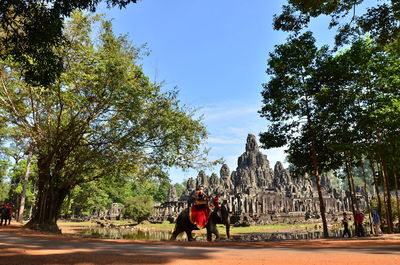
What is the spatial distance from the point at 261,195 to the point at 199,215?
90.8ft

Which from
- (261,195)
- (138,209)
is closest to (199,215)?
(261,195)

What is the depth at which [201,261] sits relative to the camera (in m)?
6.15

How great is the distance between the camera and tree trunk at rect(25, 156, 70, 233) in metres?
17.5

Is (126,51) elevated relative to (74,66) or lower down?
elevated

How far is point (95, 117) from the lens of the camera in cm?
1706

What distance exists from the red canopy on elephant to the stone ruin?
17.8m

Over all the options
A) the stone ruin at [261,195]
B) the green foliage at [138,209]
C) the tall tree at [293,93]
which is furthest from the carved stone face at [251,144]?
the tall tree at [293,93]

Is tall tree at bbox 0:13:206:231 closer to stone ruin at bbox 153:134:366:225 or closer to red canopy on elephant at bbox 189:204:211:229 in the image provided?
red canopy on elephant at bbox 189:204:211:229

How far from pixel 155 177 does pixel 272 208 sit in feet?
81.7

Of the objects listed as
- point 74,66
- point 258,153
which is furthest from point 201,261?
point 258,153

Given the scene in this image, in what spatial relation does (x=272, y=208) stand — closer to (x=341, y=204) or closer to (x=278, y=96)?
(x=341, y=204)

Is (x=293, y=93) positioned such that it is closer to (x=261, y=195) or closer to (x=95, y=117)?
(x=95, y=117)

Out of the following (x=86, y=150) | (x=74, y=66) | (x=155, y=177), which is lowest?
(x=155, y=177)

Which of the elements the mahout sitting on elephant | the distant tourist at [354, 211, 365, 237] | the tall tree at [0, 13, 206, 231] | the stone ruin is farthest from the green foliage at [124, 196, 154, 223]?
the distant tourist at [354, 211, 365, 237]
